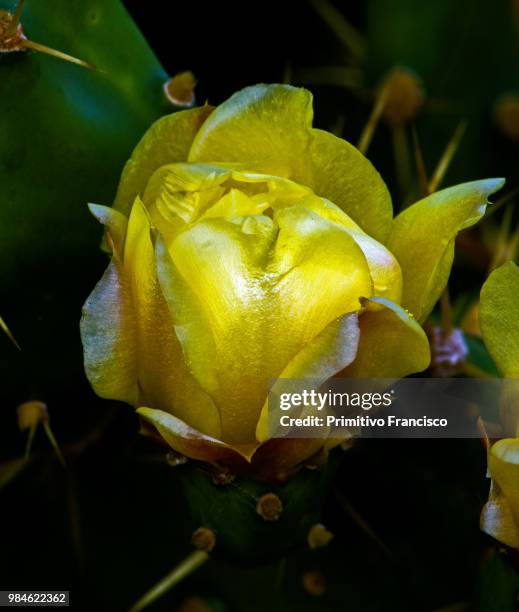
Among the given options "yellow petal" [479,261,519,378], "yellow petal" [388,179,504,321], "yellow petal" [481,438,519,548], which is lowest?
"yellow petal" [481,438,519,548]

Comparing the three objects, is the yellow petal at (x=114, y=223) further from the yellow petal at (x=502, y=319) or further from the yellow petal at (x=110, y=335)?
the yellow petal at (x=502, y=319)

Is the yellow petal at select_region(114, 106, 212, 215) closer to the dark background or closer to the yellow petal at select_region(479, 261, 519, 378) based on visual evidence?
the dark background

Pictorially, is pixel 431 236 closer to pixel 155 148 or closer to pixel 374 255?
pixel 374 255

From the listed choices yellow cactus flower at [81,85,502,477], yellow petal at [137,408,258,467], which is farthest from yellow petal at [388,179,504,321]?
yellow petal at [137,408,258,467]

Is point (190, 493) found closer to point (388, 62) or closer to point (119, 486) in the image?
point (119, 486)

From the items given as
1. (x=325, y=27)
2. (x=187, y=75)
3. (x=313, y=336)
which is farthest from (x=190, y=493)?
(x=325, y=27)
